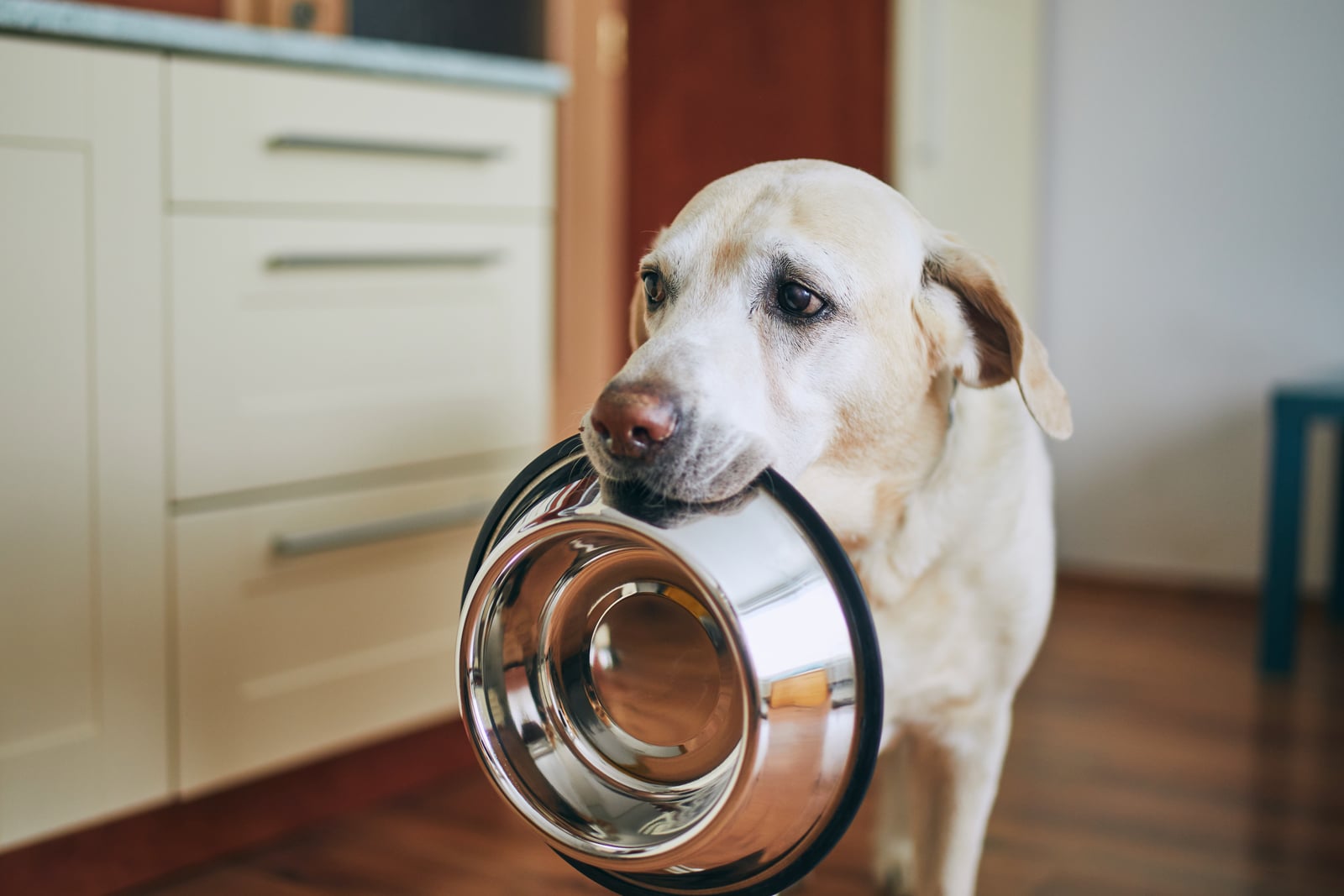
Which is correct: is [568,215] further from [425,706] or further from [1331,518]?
[1331,518]

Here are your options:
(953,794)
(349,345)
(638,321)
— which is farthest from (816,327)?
(349,345)

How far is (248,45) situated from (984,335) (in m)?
0.92

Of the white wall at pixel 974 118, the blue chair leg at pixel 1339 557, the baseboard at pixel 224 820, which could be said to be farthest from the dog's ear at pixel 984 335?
the blue chair leg at pixel 1339 557

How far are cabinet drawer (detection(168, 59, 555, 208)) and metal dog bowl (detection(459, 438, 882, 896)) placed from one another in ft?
2.31

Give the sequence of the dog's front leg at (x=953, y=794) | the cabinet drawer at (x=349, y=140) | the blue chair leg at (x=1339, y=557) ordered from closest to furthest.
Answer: the dog's front leg at (x=953, y=794) < the cabinet drawer at (x=349, y=140) < the blue chair leg at (x=1339, y=557)

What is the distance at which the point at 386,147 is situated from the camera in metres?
1.59

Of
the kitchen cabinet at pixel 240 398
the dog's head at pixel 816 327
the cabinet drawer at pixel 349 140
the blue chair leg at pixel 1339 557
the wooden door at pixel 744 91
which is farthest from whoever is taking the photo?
the wooden door at pixel 744 91

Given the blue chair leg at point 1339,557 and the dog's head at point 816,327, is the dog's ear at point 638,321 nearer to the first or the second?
the dog's head at point 816,327

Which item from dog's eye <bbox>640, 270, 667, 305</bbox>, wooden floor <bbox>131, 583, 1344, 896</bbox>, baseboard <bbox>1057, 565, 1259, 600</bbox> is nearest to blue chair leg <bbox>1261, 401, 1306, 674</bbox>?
wooden floor <bbox>131, 583, 1344, 896</bbox>

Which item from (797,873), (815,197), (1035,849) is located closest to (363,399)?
A: (815,197)

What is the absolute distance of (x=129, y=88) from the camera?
1331 mm

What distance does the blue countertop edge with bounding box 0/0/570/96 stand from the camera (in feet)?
4.09

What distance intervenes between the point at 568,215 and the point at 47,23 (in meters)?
0.87

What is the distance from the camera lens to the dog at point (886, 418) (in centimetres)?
92
